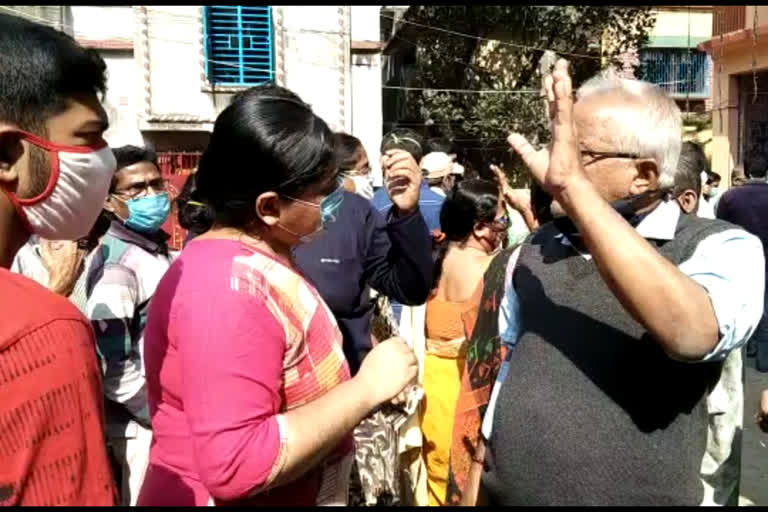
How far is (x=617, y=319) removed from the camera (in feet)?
5.84

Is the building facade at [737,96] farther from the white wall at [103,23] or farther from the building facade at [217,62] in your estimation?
the white wall at [103,23]

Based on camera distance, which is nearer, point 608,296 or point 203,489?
point 203,489

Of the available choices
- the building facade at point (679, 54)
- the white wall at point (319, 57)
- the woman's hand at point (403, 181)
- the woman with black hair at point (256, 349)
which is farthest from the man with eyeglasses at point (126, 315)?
the building facade at point (679, 54)

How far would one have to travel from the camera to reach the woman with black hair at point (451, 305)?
4008 millimetres

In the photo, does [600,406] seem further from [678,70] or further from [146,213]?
[678,70]

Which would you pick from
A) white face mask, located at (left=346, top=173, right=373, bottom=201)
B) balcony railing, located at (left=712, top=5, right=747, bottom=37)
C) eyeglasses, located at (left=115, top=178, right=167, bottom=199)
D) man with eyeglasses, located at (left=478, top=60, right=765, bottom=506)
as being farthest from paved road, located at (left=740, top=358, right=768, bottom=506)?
balcony railing, located at (left=712, top=5, right=747, bottom=37)

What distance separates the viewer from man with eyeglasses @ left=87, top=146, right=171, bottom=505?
2.86m

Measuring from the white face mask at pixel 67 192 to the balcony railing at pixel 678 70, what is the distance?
24.7 metres

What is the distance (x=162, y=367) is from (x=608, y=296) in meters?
1.01

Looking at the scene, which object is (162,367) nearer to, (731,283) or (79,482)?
(79,482)

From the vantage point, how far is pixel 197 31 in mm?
11844

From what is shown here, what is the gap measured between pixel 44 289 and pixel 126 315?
175 cm

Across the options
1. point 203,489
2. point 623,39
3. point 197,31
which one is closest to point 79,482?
point 203,489

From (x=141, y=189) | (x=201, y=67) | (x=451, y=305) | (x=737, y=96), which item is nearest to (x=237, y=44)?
(x=201, y=67)
